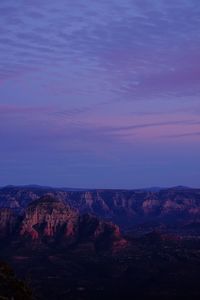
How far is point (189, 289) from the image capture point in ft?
465

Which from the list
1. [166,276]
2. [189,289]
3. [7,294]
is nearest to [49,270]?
[166,276]

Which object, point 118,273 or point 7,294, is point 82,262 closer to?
point 118,273

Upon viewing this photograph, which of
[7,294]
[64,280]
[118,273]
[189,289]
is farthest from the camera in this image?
[118,273]

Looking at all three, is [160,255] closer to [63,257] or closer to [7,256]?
[63,257]

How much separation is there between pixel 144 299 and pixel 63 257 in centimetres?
6614

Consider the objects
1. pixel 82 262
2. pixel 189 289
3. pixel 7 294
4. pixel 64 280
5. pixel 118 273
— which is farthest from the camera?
pixel 82 262

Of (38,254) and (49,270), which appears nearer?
(49,270)

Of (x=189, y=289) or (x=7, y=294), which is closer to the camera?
(x=7, y=294)

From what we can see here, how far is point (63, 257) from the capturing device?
19438 cm

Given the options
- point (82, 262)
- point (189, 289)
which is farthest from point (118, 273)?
point (189, 289)

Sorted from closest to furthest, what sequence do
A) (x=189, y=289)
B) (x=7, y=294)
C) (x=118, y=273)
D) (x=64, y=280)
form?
(x=7, y=294) < (x=189, y=289) < (x=64, y=280) < (x=118, y=273)

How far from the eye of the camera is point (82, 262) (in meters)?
188

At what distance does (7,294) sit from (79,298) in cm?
7953

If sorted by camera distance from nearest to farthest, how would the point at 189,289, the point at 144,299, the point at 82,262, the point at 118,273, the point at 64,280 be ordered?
the point at 144,299 < the point at 189,289 < the point at 64,280 < the point at 118,273 < the point at 82,262
